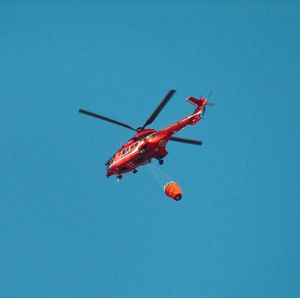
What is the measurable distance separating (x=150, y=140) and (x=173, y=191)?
4.93 metres

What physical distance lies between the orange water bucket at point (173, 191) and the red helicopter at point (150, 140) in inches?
132

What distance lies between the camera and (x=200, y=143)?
46.8 meters

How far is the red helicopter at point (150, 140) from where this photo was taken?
44.2m

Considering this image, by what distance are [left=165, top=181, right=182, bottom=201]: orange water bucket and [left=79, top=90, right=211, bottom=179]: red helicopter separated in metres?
3.35

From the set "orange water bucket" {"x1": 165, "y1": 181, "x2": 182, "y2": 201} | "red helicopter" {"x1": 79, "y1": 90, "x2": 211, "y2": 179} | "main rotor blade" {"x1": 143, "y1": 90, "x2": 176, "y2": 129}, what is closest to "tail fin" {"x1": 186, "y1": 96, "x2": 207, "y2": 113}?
"red helicopter" {"x1": 79, "y1": 90, "x2": 211, "y2": 179}

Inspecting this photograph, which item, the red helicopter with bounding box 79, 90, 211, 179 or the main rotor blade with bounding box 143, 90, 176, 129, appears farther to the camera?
the red helicopter with bounding box 79, 90, 211, 179

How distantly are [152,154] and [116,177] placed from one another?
618cm

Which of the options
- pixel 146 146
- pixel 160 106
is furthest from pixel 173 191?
pixel 160 106

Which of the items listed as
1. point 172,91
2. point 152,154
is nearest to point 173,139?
point 152,154

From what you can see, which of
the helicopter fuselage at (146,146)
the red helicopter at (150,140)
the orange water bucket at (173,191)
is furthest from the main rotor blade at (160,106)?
the orange water bucket at (173,191)

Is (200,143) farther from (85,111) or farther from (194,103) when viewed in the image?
(85,111)

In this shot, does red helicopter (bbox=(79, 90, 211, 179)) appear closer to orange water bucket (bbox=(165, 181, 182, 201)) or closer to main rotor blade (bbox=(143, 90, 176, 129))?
main rotor blade (bbox=(143, 90, 176, 129))

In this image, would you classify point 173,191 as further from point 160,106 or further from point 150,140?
point 160,106

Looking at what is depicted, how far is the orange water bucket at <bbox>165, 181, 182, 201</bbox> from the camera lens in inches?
1692
